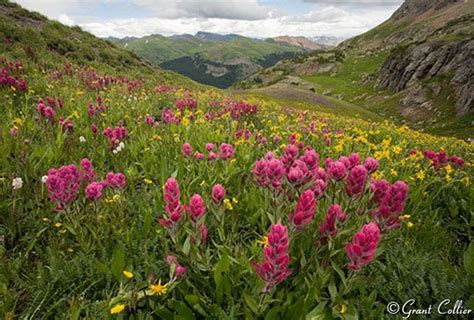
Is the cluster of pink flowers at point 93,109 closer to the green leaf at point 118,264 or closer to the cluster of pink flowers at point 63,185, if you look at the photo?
the cluster of pink flowers at point 63,185

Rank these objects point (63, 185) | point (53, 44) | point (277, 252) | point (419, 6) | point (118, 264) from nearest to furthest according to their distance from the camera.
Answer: point (277, 252)
point (118, 264)
point (63, 185)
point (53, 44)
point (419, 6)

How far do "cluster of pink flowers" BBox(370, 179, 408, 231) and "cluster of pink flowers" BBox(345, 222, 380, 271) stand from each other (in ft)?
1.97

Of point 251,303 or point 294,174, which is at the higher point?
point 294,174

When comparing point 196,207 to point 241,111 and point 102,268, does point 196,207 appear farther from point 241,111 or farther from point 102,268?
point 241,111

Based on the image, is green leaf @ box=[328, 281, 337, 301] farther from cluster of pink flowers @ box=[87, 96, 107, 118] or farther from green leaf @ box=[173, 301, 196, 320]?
cluster of pink flowers @ box=[87, 96, 107, 118]

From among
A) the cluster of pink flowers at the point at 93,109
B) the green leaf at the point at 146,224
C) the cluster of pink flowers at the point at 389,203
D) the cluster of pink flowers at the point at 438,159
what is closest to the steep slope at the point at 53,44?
the cluster of pink flowers at the point at 93,109

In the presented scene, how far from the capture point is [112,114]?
7676 mm

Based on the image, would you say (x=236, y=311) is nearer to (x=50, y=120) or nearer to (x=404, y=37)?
(x=50, y=120)

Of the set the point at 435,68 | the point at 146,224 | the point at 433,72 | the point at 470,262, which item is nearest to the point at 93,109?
the point at 146,224

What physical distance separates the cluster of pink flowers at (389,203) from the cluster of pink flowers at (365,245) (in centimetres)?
60

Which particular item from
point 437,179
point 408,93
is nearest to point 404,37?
point 408,93

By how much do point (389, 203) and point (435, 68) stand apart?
74.6 m

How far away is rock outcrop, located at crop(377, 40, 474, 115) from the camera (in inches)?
1926

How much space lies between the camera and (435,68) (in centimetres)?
6506
